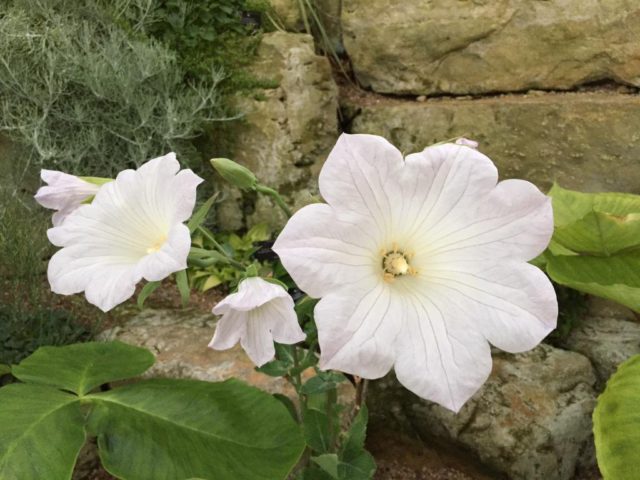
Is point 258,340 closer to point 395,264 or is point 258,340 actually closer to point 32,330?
point 395,264

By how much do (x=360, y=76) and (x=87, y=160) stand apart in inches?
57.2

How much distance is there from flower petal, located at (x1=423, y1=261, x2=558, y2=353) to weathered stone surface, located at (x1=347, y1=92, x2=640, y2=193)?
2.06m

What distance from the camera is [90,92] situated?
118 inches

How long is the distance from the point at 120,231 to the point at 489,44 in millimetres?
2488

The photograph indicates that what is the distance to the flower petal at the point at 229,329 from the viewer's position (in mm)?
795

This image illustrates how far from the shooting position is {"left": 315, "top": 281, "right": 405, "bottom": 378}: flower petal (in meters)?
0.62

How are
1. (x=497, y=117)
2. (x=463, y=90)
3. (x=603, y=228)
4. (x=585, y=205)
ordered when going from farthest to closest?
(x=463, y=90)
(x=497, y=117)
(x=585, y=205)
(x=603, y=228)

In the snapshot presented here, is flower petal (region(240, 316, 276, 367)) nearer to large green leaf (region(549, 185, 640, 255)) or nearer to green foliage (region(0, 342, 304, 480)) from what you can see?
green foliage (region(0, 342, 304, 480))

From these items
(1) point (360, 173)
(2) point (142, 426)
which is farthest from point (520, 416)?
(1) point (360, 173)

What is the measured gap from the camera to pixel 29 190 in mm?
3148

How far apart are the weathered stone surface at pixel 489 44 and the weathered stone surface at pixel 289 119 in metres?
0.30

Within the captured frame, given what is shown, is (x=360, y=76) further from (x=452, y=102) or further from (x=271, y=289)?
(x=271, y=289)

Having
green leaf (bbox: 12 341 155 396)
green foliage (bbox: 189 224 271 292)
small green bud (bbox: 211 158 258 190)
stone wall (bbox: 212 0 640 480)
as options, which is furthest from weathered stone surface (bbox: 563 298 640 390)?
small green bud (bbox: 211 158 258 190)

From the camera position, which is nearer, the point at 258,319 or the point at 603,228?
the point at 258,319
